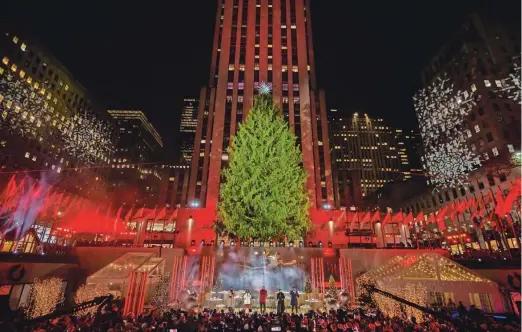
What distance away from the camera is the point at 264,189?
63.9 ft

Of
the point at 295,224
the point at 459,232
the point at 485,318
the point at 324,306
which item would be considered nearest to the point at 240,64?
the point at 295,224

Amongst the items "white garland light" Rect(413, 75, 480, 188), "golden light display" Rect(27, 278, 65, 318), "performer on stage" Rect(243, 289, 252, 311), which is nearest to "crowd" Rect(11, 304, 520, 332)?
"performer on stage" Rect(243, 289, 252, 311)

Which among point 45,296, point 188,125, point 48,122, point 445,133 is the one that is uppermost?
point 188,125

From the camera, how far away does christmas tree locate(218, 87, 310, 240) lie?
19344 millimetres

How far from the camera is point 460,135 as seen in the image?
153ft

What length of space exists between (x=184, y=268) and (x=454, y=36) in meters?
61.9

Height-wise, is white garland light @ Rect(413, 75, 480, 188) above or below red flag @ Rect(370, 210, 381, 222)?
above

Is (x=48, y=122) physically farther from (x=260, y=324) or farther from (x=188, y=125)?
(x=188, y=125)

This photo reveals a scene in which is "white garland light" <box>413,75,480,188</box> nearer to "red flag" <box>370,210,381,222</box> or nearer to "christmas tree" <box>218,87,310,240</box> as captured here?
"red flag" <box>370,210,381,222</box>

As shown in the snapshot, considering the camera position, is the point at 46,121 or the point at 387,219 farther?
the point at 46,121

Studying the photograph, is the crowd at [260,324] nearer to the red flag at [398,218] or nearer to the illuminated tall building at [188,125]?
the red flag at [398,218]

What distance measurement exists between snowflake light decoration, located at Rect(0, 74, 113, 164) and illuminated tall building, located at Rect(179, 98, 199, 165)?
44.3 m

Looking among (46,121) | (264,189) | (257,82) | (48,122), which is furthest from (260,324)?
(48,122)

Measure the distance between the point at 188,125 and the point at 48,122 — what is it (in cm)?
8372
